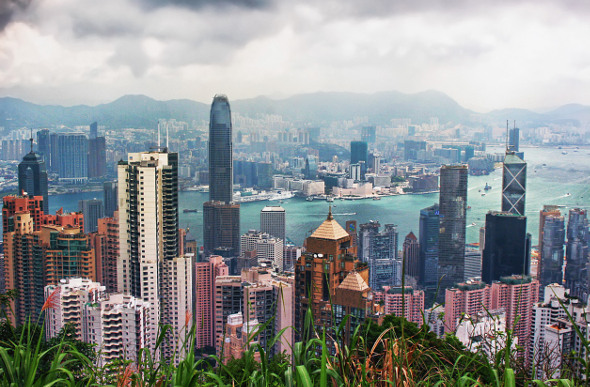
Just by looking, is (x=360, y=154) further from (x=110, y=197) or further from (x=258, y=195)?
(x=110, y=197)

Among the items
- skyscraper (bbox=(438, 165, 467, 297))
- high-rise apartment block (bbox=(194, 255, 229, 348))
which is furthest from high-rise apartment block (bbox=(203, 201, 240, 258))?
skyscraper (bbox=(438, 165, 467, 297))

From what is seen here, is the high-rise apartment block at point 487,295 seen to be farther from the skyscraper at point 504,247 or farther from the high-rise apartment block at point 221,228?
the high-rise apartment block at point 221,228

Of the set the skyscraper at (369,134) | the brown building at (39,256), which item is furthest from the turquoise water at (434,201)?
the brown building at (39,256)

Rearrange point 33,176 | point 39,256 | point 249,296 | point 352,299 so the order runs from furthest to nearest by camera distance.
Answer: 1. point 33,176
2. point 39,256
3. point 249,296
4. point 352,299

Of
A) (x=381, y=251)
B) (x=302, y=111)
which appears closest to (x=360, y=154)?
(x=302, y=111)

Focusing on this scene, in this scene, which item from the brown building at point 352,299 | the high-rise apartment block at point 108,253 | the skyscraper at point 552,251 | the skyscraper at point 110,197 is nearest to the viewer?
the brown building at point 352,299
